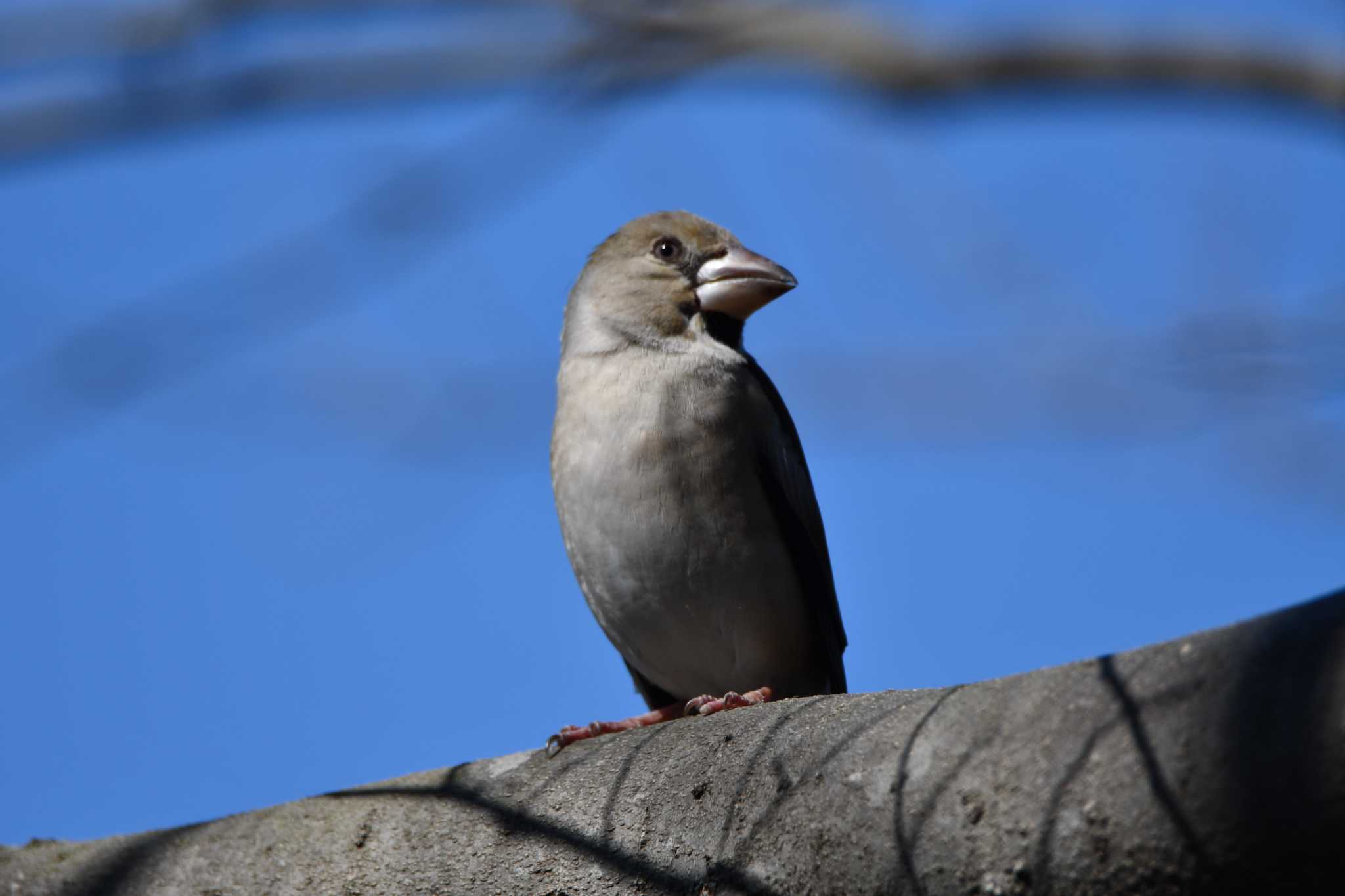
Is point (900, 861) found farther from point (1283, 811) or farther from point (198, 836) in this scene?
point (198, 836)

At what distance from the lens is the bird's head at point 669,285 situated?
5.24m

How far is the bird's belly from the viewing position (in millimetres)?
4551

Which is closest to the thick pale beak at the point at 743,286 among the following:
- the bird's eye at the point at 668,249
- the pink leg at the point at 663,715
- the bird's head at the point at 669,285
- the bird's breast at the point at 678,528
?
the bird's head at the point at 669,285

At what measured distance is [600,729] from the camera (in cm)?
394

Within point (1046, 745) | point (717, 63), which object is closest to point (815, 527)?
point (717, 63)

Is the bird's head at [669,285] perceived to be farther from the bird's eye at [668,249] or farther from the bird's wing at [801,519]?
the bird's wing at [801,519]

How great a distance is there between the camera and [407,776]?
3.30 m

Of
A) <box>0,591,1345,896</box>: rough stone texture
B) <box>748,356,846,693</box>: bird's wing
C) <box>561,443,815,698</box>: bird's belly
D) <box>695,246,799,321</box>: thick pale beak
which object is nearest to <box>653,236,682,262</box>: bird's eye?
<box>695,246,799,321</box>: thick pale beak

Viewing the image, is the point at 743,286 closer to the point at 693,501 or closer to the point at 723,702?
the point at 693,501

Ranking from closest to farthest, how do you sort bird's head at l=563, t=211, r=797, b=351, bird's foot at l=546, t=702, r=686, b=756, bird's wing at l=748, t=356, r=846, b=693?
1. bird's foot at l=546, t=702, r=686, b=756
2. bird's wing at l=748, t=356, r=846, b=693
3. bird's head at l=563, t=211, r=797, b=351

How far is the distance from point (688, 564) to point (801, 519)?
533 millimetres

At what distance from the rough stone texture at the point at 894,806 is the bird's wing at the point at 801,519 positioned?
1.71 metres

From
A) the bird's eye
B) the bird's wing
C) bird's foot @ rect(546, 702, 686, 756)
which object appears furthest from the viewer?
the bird's eye

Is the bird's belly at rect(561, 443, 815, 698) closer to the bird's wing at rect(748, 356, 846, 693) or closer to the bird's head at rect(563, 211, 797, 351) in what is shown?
the bird's wing at rect(748, 356, 846, 693)
